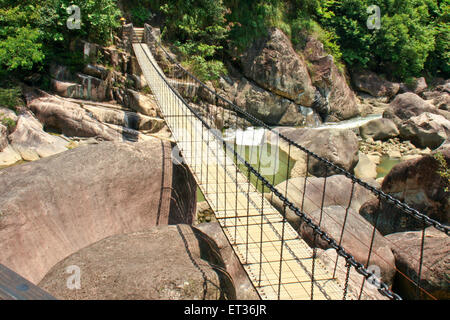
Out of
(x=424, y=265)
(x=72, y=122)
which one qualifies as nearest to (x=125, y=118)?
(x=72, y=122)

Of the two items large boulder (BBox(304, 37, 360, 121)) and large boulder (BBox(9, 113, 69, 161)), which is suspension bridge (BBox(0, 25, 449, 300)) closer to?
large boulder (BBox(9, 113, 69, 161))

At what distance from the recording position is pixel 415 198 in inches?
332

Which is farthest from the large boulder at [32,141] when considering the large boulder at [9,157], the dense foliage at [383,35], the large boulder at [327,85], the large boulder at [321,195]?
the dense foliage at [383,35]

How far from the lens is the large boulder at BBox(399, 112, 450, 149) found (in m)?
15.0

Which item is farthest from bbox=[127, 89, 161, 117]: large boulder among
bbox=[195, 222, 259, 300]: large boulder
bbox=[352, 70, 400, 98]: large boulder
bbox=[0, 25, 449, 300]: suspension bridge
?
bbox=[352, 70, 400, 98]: large boulder

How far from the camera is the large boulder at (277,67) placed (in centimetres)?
1714

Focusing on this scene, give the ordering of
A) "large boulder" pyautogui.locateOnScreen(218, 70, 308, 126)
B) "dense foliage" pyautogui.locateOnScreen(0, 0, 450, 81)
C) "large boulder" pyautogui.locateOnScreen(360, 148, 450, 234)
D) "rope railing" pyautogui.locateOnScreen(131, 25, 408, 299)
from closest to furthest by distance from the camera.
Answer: "rope railing" pyautogui.locateOnScreen(131, 25, 408, 299) → "large boulder" pyautogui.locateOnScreen(360, 148, 450, 234) → "dense foliage" pyautogui.locateOnScreen(0, 0, 450, 81) → "large boulder" pyautogui.locateOnScreen(218, 70, 308, 126)

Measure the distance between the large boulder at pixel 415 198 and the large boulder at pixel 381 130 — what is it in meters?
8.16

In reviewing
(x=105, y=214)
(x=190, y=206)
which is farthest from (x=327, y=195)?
(x=105, y=214)

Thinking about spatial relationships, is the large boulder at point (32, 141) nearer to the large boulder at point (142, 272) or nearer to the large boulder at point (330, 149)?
the large boulder at point (142, 272)

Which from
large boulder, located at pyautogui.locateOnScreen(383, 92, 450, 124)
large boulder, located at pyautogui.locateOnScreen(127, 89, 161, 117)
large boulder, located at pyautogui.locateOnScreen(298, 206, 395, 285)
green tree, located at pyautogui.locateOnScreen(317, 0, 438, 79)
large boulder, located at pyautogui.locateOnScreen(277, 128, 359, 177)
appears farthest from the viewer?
green tree, located at pyautogui.locateOnScreen(317, 0, 438, 79)

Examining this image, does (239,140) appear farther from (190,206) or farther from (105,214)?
(105,214)

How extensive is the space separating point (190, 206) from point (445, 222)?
5.67 meters

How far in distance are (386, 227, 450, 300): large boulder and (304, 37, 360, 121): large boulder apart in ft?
41.2
